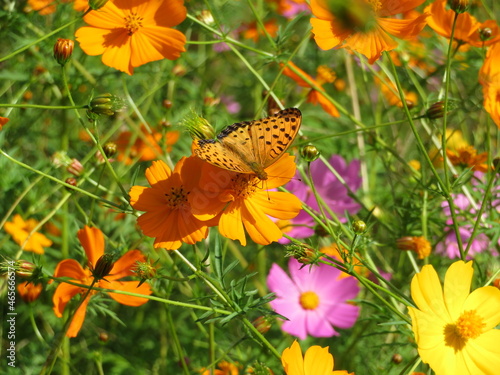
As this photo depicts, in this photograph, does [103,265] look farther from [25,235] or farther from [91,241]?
[25,235]

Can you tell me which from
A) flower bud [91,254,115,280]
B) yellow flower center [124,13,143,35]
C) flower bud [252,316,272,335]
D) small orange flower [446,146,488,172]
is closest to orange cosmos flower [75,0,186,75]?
yellow flower center [124,13,143,35]

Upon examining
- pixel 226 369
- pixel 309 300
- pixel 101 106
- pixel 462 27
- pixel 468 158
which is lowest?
pixel 226 369

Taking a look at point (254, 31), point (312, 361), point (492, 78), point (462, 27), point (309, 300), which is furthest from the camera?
point (254, 31)

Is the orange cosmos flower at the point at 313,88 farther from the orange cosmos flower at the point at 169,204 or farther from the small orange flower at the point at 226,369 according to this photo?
the small orange flower at the point at 226,369

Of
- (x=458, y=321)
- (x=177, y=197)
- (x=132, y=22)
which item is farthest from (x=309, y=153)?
(x=132, y=22)

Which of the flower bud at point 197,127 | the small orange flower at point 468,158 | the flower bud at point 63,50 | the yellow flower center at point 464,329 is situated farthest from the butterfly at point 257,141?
the small orange flower at point 468,158

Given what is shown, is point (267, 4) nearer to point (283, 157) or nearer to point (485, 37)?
point (485, 37)
